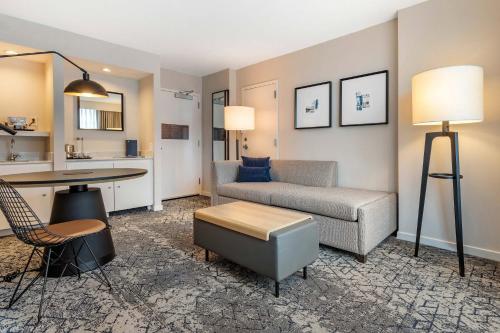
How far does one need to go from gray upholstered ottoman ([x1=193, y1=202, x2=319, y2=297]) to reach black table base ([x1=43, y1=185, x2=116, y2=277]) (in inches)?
30.8

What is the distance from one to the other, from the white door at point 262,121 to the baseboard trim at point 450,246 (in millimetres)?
2073

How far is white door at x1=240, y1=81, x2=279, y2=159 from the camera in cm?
425

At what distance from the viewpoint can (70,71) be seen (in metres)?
3.73

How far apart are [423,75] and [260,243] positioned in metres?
1.88

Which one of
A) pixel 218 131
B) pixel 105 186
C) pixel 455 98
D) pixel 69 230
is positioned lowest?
pixel 69 230

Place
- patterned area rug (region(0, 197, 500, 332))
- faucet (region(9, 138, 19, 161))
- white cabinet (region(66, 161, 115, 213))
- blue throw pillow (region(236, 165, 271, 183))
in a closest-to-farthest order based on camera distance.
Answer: patterned area rug (region(0, 197, 500, 332)) → faucet (region(9, 138, 19, 161)) → white cabinet (region(66, 161, 115, 213)) → blue throw pillow (region(236, 165, 271, 183))

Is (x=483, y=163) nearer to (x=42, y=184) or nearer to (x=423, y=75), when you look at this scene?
(x=423, y=75)

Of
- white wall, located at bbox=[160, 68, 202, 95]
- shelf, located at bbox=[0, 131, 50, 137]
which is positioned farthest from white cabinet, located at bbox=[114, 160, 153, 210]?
white wall, located at bbox=[160, 68, 202, 95]

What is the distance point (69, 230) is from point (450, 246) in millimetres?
3203

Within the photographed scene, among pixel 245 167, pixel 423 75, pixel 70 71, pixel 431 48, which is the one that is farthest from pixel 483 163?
pixel 70 71

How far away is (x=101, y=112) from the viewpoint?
4.11 metres

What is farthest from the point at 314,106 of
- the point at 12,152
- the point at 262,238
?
the point at 12,152

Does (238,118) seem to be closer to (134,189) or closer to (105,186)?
(134,189)

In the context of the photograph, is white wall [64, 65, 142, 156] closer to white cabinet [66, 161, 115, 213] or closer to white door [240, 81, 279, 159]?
white cabinet [66, 161, 115, 213]
